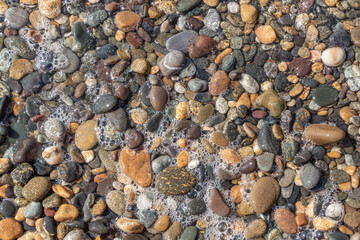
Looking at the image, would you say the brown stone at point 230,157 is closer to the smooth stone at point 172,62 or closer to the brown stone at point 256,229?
the brown stone at point 256,229

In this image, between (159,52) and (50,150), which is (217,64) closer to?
(159,52)

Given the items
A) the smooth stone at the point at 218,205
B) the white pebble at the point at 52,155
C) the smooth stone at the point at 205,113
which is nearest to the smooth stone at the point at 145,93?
the smooth stone at the point at 205,113

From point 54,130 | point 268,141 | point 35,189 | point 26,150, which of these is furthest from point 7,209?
point 268,141

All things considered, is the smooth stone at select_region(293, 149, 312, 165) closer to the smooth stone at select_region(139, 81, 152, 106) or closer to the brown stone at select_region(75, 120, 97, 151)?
the smooth stone at select_region(139, 81, 152, 106)

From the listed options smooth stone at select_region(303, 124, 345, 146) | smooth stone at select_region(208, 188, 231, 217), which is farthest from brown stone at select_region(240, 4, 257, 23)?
smooth stone at select_region(208, 188, 231, 217)

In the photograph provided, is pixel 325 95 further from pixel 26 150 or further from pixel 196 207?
pixel 26 150

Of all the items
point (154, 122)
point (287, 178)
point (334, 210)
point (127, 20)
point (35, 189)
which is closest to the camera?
point (334, 210)

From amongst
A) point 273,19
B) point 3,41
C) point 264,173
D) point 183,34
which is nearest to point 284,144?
point 264,173
